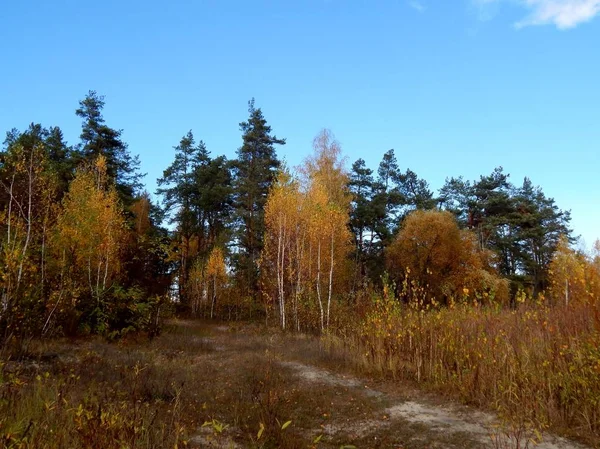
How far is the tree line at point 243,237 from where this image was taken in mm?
13148

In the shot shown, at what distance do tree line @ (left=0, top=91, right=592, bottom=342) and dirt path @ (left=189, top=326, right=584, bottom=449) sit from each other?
2.64m

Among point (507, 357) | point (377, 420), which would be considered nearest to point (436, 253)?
point (507, 357)

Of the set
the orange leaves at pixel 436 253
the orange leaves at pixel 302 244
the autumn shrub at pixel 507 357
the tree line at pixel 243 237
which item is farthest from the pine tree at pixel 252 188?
the autumn shrub at pixel 507 357

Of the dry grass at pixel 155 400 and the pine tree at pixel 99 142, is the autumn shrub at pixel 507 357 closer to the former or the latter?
the dry grass at pixel 155 400

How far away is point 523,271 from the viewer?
42375 millimetres

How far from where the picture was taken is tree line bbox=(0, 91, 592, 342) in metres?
13.1

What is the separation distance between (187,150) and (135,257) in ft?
58.1

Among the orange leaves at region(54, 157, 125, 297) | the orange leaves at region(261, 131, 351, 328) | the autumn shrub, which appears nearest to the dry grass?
the autumn shrub

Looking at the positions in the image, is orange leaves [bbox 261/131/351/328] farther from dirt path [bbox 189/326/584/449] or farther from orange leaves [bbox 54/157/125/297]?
dirt path [bbox 189/326/584/449]

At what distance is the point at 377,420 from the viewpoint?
19.2ft

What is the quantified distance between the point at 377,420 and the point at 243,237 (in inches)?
954

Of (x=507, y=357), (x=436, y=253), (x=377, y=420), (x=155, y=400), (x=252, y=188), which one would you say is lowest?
(x=377, y=420)

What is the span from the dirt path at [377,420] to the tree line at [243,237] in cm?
264

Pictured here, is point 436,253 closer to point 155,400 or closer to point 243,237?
point 243,237
